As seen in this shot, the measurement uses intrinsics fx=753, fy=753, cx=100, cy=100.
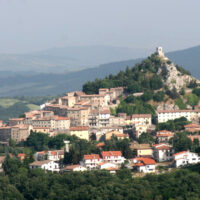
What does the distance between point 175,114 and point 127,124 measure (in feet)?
23.3

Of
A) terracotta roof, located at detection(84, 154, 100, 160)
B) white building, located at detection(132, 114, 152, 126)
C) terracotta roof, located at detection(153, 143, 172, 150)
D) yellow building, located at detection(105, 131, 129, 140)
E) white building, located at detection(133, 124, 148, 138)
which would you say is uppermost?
white building, located at detection(132, 114, 152, 126)

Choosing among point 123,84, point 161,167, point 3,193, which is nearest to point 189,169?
point 161,167

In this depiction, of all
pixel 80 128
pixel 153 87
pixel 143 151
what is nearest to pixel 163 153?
pixel 143 151

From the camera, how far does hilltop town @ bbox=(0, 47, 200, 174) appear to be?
80.1 meters

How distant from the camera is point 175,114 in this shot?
100625mm

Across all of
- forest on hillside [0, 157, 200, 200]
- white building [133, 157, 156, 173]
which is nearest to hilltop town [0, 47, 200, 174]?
white building [133, 157, 156, 173]

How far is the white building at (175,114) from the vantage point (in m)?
99.8

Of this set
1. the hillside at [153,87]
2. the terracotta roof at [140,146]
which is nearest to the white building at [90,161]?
the terracotta roof at [140,146]

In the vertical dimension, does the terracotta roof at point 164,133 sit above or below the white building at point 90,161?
above

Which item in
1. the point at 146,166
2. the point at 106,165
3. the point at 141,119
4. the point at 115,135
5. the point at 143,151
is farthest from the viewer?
the point at 141,119

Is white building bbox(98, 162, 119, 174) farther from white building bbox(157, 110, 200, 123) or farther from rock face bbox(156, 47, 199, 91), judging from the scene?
rock face bbox(156, 47, 199, 91)

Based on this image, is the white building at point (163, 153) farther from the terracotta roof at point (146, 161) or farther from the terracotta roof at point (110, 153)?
the terracotta roof at point (110, 153)

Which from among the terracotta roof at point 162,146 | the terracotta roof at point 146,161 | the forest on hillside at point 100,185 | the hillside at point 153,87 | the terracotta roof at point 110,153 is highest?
the hillside at point 153,87

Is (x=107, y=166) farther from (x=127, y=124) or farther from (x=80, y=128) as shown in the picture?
(x=127, y=124)
